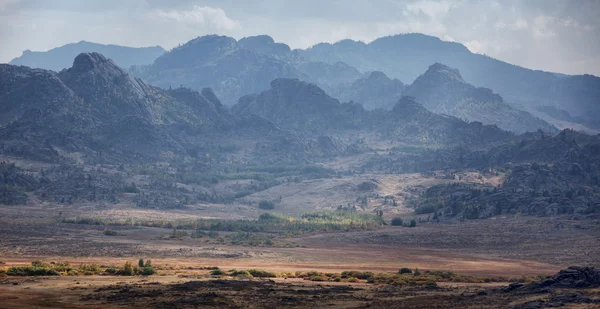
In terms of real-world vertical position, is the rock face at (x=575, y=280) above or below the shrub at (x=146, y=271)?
above

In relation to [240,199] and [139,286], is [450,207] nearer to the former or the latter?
[240,199]

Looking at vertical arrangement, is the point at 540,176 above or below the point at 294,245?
above

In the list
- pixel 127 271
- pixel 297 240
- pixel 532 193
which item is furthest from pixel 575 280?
pixel 532 193

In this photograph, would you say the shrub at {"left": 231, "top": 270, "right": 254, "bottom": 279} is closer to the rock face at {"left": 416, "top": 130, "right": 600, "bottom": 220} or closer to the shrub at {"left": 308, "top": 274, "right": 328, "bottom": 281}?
the shrub at {"left": 308, "top": 274, "right": 328, "bottom": 281}

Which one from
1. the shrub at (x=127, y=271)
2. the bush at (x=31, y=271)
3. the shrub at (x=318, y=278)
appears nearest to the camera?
the bush at (x=31, y=271)

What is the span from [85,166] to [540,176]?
115174 millimetres

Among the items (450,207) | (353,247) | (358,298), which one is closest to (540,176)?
(450,207)

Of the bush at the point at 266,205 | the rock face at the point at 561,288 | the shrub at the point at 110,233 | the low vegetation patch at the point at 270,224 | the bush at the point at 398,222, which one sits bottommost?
the rock face at the point at 561,288

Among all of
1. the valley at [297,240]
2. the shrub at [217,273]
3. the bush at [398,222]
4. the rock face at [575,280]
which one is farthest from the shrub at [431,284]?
the bush at [398,222]

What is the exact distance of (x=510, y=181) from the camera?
598 ft

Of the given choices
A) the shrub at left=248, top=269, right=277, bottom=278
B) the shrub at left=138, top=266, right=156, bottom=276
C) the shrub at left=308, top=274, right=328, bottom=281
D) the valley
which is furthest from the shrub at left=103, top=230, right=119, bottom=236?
the shrub at left=308, top=274, right=328, bottom=281

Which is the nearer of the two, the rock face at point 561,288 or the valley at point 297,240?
the rock face at point 561,288

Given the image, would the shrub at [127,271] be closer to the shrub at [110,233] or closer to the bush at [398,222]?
the shrub at [110,233]

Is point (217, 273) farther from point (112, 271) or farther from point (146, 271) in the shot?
point (112, 271)
